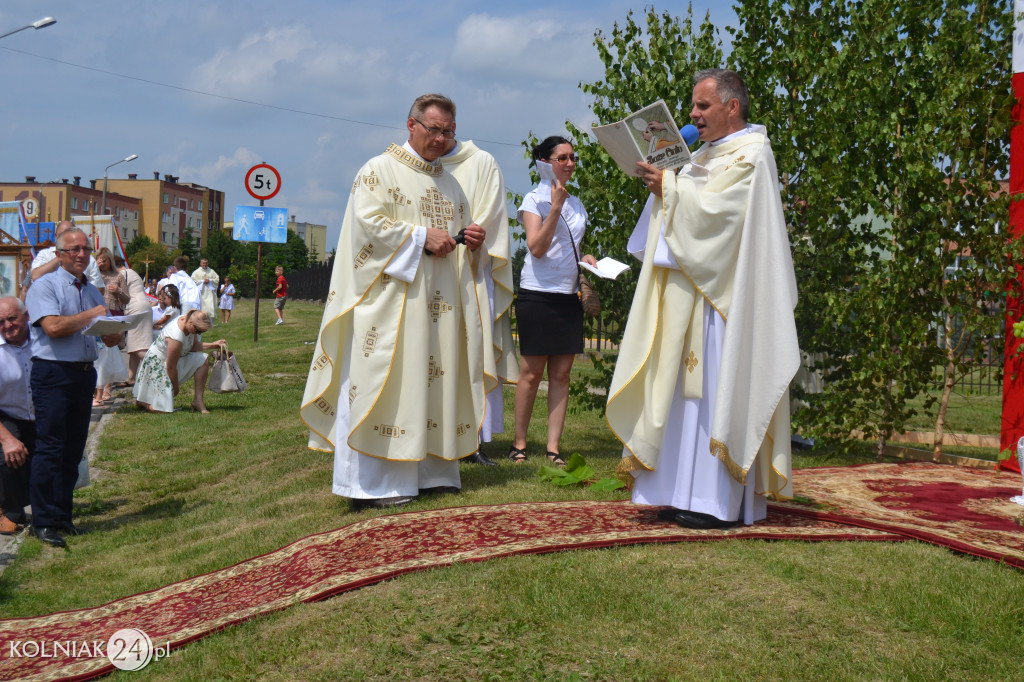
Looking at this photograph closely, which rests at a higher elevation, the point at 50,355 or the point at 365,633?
the point at 50,355

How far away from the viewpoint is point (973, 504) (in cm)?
640

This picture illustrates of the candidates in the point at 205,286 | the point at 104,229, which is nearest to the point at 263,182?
the point at 104,229

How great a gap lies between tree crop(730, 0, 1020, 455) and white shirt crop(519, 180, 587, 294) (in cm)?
225

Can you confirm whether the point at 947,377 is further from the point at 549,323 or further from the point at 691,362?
the point at 691,362

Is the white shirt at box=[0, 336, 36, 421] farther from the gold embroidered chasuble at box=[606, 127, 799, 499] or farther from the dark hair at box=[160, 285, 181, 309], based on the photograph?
the dark hair at box=[160, 285, 181, 309]

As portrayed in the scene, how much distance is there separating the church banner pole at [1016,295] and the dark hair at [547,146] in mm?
3609

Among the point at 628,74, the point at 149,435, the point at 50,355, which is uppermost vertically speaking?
the point at 628,74

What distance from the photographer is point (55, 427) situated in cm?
679

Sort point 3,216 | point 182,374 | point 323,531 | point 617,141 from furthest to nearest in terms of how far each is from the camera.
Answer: point 3,216 < point 182,374 < point 323,531 < point 617,141

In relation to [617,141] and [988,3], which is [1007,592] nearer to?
[617,141]

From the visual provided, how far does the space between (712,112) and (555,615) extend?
2.74 meters

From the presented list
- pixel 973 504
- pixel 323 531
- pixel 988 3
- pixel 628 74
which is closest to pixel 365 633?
pixel 323 531

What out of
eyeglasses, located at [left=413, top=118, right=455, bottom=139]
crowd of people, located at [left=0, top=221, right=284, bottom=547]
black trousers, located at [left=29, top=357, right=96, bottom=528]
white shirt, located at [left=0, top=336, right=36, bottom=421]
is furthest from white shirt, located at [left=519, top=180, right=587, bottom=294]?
white shirt, located at [left=0, top=336, right=36, bottom=421]

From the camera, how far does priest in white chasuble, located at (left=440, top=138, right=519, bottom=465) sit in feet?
22.8
